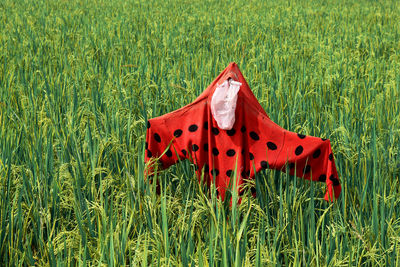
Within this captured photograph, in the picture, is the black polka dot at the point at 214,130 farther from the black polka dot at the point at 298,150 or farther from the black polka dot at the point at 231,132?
the black polka dot at the point at 298,150

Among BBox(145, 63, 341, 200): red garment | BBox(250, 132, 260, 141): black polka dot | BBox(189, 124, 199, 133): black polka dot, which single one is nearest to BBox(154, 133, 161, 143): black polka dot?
BBox(145, 63, 341, 200): red garment

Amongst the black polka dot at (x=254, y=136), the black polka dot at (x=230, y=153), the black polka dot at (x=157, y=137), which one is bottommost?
the black polka dot at (x=230, y=153)

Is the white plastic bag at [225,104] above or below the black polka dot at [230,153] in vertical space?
above

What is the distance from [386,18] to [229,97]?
24.3ft

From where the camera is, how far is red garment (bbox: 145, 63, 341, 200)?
1505mm

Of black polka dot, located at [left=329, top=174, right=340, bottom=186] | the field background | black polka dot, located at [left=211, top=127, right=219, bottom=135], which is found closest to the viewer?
the field background

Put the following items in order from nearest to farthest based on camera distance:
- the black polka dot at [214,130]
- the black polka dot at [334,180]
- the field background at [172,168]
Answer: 1. the field background at [172,168]
2. the black polka dot at [334,180]
3. the black polka dot at [214,130]

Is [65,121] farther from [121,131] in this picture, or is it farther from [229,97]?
[229,97]

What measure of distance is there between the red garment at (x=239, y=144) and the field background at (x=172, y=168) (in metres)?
0.08

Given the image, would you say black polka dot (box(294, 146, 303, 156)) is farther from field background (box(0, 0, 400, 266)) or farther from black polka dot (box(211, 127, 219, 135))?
black polka dot (box(211, 127, 219, 135))

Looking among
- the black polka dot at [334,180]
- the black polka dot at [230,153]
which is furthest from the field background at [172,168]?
the black polka dot at [230,153]

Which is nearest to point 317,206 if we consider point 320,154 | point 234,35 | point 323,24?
point 320,154

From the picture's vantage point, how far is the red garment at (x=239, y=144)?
1505 millimetres

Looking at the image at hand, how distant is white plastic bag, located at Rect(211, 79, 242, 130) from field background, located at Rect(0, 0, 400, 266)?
23 cm
